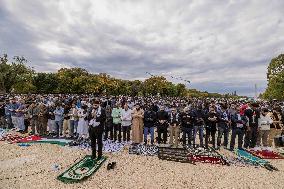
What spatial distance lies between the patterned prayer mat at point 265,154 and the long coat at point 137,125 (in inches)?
204

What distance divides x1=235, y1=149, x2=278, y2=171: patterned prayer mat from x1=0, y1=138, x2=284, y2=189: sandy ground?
1.15 feet

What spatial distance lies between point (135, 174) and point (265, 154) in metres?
6.62

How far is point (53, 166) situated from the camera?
10.8 meters

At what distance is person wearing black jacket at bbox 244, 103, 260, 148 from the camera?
14.4m

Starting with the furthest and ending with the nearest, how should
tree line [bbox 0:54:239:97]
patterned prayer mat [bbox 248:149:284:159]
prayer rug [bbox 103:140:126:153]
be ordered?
1. tree line [bbox 0:54:239:97]
2. patterned prayer mat [bbox 248:149:284:159]
3. prayer rug [bbox 103:140:126:153]

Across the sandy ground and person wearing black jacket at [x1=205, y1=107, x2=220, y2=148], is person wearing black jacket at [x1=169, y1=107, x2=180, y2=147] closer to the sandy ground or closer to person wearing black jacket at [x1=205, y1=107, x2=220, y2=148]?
person wearing black jacket at [x1=205, y1=107, x2=220, y2=148]

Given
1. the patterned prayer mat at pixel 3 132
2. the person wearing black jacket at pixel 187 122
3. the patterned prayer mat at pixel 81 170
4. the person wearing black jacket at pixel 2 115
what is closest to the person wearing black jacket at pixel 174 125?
the person wearing black jacket at pixel 187 122

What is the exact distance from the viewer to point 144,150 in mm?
12945

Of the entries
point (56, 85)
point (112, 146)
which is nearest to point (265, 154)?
point (112, 146)

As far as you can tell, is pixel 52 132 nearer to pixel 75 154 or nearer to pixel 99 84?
pixel 75 154

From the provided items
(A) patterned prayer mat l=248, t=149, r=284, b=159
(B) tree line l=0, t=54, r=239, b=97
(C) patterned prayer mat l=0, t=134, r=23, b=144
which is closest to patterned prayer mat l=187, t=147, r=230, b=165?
(A) patterned prayer mat l=248, t=149, r=284, b=159

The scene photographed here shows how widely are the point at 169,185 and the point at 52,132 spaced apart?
9491 mm

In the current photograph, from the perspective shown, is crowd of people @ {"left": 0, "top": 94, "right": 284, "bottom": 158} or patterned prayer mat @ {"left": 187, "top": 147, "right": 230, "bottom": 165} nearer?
patterned prayer mat @ {"left": 187, "top": 147, "right": 230, "bottom": 165}

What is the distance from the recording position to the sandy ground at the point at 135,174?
9.39 meters
